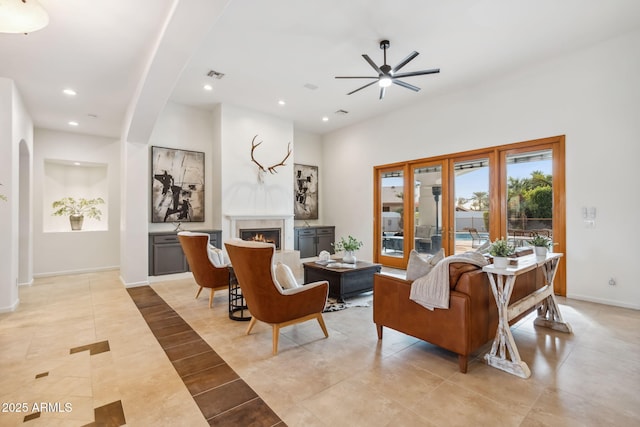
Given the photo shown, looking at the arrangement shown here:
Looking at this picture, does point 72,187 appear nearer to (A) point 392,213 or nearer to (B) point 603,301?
(A) point 392,213

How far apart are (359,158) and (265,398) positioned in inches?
251

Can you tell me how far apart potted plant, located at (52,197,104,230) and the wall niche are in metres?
0.09

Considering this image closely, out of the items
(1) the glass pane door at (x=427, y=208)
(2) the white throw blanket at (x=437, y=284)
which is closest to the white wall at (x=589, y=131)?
(1) the glass pane door at (x=427, y=208)

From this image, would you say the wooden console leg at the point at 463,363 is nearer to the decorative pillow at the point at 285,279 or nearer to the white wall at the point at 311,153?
the decorative pillow at the point at 285,279

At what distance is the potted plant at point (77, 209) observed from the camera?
6707mm

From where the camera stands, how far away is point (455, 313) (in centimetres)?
236

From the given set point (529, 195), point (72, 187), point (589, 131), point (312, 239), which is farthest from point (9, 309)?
point (589, 131)

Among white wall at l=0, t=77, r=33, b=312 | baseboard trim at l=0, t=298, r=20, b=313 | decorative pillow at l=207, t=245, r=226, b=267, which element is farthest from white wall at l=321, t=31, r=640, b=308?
baseboard trim at l=0, t=298, r=20, b=313

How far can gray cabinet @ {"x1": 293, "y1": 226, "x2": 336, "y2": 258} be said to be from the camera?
300 inches

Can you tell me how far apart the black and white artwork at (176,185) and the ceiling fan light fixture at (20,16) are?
3.94 meters

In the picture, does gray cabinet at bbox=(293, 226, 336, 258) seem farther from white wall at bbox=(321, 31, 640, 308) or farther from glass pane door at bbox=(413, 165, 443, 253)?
white wall at bbox=(321, 31, 640, 308)

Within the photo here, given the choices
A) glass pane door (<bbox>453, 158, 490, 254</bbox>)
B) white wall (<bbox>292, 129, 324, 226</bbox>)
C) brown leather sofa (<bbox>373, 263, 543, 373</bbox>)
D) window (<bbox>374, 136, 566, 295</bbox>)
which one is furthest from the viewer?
white wall (<bbox>292, 129, 324, 226</bbox>)

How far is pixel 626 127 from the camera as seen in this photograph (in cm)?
398

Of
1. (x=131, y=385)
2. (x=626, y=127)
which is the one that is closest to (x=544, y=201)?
(x=626, y=127)
